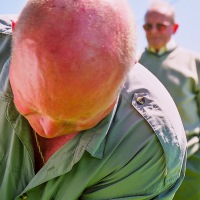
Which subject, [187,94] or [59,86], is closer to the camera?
[59,86]

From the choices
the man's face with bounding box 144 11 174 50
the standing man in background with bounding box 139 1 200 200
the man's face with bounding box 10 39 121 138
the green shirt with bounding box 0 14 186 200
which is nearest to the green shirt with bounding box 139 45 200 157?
the standing man in background with bounding box 139 1 200 200

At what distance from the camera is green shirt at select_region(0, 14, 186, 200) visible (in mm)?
1902

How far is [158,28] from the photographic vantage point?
427 centimetres

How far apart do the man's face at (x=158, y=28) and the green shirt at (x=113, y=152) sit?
2281 millimetres

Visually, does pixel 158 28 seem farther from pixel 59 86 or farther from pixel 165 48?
pixel 59 86

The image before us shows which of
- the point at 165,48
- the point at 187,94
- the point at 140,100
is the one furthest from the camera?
the point at 165,48

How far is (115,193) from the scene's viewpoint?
6.62 ft

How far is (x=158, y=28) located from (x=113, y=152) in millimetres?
2483

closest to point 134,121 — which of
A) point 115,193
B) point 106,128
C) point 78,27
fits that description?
point 106,128

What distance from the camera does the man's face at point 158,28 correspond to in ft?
13.9

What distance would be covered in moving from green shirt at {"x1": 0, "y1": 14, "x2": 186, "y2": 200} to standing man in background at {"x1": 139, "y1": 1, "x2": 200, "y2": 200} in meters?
1.81

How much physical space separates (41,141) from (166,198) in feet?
1.74

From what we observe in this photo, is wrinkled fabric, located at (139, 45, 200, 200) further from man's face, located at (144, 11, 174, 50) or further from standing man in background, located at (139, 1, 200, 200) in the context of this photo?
man's face, located at (144, 11, 174, 50)

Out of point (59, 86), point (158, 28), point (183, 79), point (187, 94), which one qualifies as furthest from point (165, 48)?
point (59, 86)
